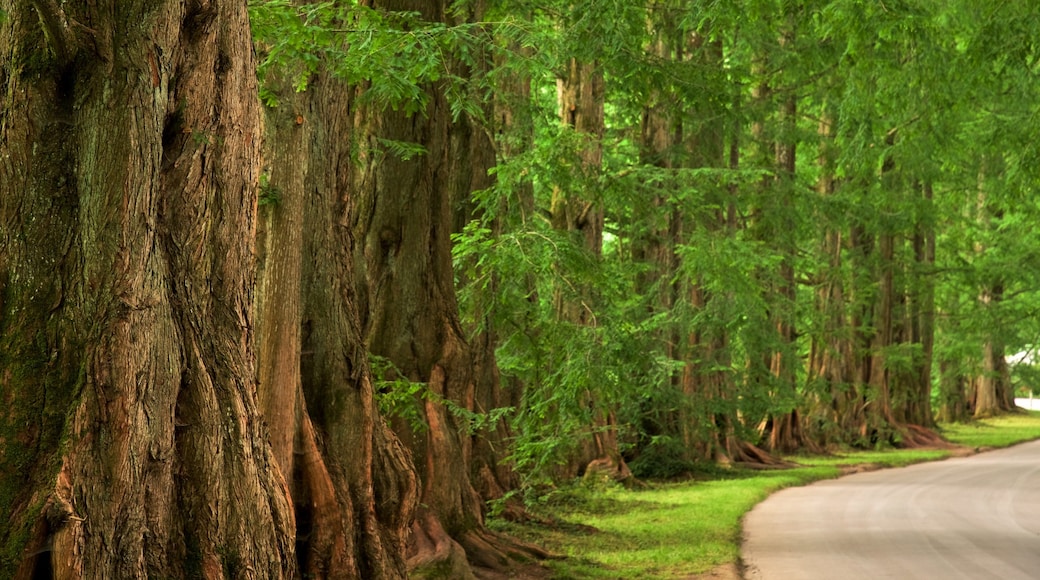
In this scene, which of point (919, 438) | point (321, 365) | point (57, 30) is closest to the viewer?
point (57, 30)

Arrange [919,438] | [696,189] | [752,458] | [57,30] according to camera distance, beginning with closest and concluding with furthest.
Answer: [57,30] → [696,189] → [752,458] → [919,438]

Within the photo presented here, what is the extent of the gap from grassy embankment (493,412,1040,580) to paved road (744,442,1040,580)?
0.46 metres

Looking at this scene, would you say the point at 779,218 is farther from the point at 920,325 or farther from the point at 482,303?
the point at 920,325

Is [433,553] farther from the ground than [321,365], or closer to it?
closer to it

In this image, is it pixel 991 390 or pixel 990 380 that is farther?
pixel 991 390

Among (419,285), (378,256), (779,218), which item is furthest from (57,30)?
(779,218)

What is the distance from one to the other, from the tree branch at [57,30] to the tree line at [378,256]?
0.6 inches

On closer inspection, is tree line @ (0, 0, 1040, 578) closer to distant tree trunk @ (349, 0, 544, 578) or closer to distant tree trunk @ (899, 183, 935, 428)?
distant tree trunk @ (349, 0, 544, 578)

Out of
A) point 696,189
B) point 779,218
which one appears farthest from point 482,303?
point 779,218

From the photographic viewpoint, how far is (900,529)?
1819cm

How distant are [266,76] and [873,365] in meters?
34.9

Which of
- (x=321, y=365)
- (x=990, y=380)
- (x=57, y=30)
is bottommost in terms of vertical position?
(x=321, y=365)

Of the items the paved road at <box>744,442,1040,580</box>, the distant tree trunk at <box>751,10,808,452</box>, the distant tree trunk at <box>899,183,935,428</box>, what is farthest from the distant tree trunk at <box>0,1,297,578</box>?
the distant tree trunk at <box>899,183,935,428</box>

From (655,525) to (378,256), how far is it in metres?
7.68
